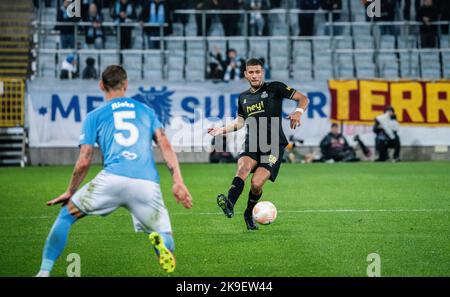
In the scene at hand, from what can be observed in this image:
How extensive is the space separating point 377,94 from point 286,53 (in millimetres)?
3555

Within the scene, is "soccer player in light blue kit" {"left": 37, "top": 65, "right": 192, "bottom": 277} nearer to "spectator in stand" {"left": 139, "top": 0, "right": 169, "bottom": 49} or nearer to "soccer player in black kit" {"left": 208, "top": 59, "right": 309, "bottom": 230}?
"soccer player in black kit" {"left": 208, "top": 59, "right": 309, "bottom": 230}

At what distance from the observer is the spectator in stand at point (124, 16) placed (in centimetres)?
3005

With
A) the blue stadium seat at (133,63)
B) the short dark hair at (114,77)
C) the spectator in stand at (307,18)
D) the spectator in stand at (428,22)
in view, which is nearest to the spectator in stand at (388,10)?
the spectator in stand at (428,22)

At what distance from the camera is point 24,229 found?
13000 mm

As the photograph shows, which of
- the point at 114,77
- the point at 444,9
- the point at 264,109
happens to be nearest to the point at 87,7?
the point at 444,9

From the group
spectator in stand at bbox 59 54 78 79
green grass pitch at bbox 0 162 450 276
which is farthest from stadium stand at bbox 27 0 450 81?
green grass pitch at bbox 0 162 450 276

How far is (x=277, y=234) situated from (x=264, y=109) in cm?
195

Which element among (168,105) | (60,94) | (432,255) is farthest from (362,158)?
(432,255)

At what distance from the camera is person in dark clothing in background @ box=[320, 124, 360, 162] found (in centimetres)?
2878

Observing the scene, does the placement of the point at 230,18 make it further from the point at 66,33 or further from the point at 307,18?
the point at 66,33

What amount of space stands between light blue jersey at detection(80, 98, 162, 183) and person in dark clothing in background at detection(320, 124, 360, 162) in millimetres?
20649

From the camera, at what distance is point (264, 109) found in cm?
1315

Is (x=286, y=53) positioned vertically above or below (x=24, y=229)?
above

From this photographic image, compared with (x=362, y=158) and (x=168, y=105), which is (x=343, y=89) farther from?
(x=168, y=105)
